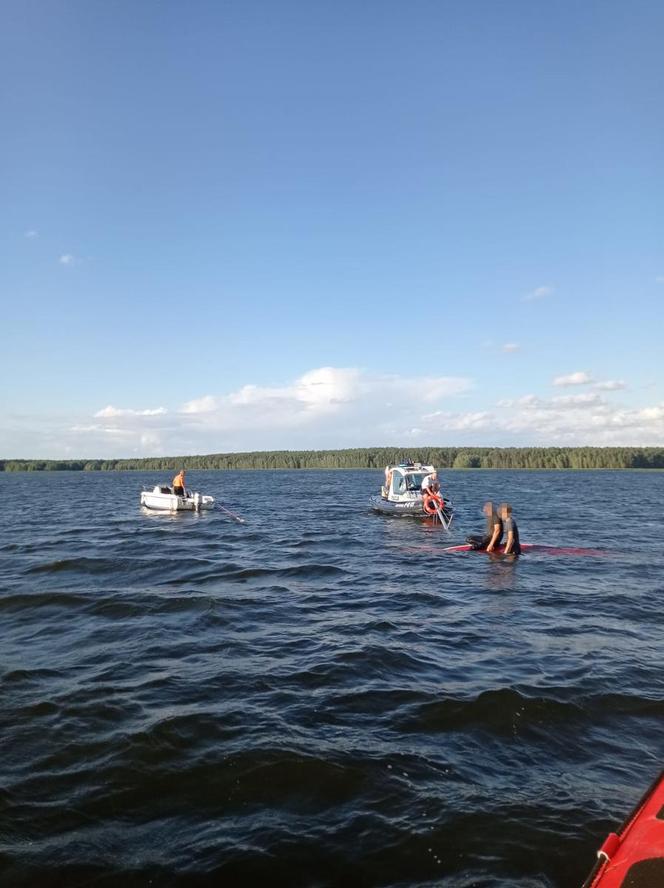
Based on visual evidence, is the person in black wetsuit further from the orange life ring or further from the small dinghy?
the small dinghy

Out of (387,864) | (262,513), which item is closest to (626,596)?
(387,864)

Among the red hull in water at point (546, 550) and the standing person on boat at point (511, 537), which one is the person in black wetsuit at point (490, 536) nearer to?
the red hull in water at point (546, 550)

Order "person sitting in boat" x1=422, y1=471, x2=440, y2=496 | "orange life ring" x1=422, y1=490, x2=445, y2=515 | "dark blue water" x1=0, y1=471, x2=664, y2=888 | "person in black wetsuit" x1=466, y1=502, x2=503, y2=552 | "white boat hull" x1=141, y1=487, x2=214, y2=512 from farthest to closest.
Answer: "white boat hull" x1=141, y1=487, x2=214, y2=512 → "person sitting in boat" x1=422, y1=471, x2=440, y2=496 → "orange life ring" x1=422, y1=490, x2=445, y2=515 → "person in black wetsuit" x1=466, y1=502, x2=503, y2=552 → "dark blue water" x1=0, y1=471, x2=664, y2=888

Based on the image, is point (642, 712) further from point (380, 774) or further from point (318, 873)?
point (318, 873)

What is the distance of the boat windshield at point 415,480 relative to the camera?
34.9m

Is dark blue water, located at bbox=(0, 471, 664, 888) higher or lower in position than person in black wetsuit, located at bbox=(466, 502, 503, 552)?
lower

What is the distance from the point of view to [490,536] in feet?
73.2

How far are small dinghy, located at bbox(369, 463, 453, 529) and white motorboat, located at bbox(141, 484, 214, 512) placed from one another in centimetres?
1147

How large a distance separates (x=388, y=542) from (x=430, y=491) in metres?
6.84

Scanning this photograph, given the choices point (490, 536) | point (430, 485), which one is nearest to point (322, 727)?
point (490, 536)

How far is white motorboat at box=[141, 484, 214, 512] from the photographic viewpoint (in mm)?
37688

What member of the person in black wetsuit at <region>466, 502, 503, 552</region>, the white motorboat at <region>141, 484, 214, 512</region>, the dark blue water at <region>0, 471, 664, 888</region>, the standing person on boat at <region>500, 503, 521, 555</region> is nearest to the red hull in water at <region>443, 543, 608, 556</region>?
the person in black wetsuit at <region>466, 502, 503, 552</region>

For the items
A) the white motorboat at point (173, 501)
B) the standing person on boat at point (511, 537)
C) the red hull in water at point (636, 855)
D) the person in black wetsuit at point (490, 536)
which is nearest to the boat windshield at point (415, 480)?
the person in black wetsuit at point (490, 536)

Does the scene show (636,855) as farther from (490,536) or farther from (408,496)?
(408,496)
